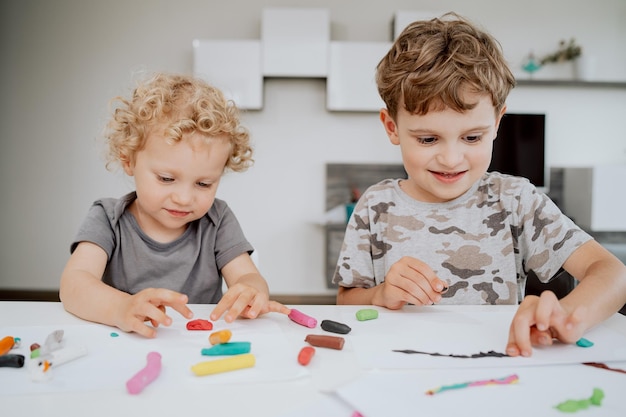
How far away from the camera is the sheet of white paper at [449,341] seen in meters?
0.61

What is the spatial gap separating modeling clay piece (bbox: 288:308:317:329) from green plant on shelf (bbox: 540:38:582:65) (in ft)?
10.8

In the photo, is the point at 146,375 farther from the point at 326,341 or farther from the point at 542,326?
the point at 542,326

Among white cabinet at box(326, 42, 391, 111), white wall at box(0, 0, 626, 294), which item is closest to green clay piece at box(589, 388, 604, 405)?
white cabinet at box(326, 42, 391, 111)

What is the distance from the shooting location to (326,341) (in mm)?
647

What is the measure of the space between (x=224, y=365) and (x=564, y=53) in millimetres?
3588

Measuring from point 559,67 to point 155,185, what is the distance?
330 cm

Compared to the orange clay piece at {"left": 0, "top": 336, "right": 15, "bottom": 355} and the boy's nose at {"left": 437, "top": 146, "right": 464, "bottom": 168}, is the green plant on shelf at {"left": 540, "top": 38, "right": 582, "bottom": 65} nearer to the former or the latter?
the boy's nose at {"left": 437, "top": 146, "right": 464, "bottom": 168}

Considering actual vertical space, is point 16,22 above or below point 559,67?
above

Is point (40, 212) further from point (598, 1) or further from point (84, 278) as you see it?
point (598, 1)

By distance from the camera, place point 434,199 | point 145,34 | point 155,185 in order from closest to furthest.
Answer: point 155,185
point 434,199
point 145,34

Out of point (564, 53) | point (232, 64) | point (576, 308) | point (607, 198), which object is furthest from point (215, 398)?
point (564, 53)

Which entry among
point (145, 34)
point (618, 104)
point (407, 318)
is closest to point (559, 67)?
point (618, 104)

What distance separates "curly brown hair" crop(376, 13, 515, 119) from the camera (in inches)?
36.6

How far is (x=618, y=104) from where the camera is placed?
141 inches
